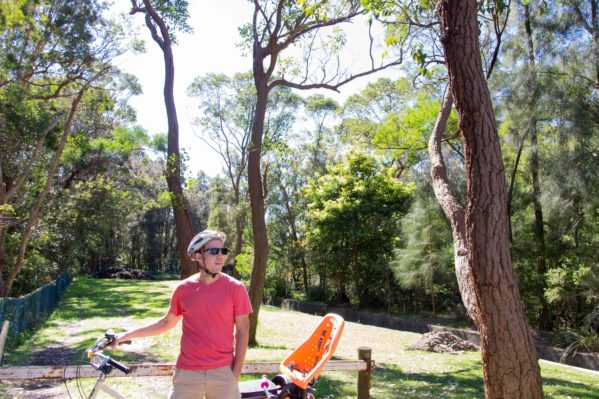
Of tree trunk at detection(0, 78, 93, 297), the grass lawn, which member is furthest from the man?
tree trunk at detection(0, 78, 93, 297)

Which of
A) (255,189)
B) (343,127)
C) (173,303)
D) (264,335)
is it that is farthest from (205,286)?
(343,127)

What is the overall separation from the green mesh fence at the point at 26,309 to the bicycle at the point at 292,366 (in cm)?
806

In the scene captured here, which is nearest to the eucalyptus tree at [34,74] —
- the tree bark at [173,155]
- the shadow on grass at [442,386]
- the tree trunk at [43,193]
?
the tree trunk at [43,193]

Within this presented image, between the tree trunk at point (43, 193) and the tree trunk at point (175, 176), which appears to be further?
the tree trunk at point (43, 193)

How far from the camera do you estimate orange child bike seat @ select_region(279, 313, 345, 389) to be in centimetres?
361

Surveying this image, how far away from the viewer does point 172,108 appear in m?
11.2

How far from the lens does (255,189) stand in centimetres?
1159

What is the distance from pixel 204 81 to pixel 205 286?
111ft

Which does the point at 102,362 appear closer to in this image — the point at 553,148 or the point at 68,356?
the point at 68,356

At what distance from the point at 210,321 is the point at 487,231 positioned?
Result: 2.19 metres

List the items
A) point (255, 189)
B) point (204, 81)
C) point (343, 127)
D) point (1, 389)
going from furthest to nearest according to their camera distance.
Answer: point (204, 81) → point (343, 127) → point (255, 189) → point (1, 389)

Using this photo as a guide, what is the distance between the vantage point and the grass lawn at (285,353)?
7496 millimetres

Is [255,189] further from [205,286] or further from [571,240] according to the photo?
[571,240]

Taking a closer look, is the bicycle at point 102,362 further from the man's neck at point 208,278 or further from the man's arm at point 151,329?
the man's neck at point 208,278
